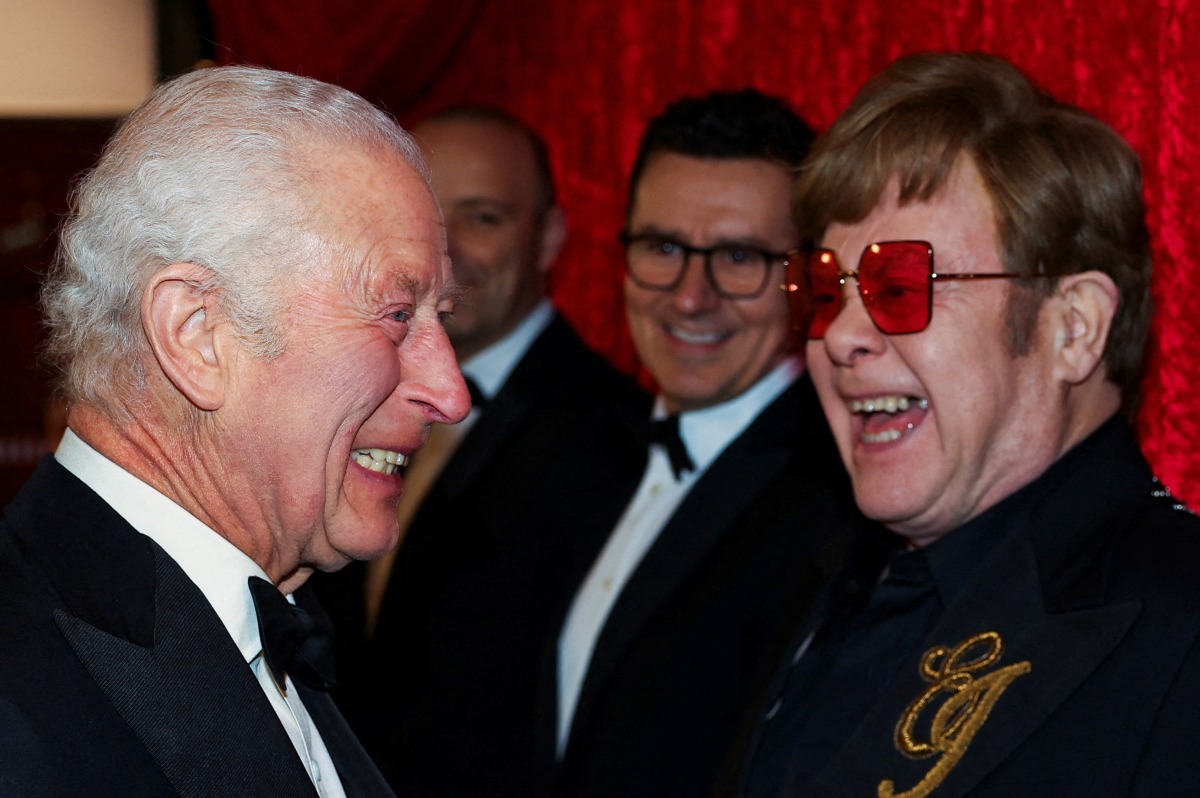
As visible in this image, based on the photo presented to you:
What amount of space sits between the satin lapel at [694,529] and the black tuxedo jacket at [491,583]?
0.31 meters

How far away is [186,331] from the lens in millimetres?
1428

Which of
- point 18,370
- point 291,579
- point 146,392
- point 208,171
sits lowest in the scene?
point 18,370

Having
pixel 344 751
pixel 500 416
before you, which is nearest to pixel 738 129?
pixel 500 416

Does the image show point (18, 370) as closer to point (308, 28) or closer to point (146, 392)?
point (308, 28)

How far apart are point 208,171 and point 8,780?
61 centimetres

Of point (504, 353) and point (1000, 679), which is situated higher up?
point (1000, 679)

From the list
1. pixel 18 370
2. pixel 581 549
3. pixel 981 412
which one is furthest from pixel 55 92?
pixel 981 412

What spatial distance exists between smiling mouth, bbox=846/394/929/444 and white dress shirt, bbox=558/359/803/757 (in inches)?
23.7

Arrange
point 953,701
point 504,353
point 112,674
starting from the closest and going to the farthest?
point 112,674
point 953,701
point 504,353

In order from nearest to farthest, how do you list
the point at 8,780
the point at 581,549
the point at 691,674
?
the point at 8,780 → the point at 691,674 → the point at 581,549

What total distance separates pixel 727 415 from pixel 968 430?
89 centimetres

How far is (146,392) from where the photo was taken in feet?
4.75

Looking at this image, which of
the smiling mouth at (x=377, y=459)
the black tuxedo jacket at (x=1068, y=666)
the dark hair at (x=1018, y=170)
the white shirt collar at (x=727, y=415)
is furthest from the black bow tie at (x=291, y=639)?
the white shirt collar at (x=727, y=415)

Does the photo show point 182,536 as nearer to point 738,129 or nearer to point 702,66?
point 738,129
